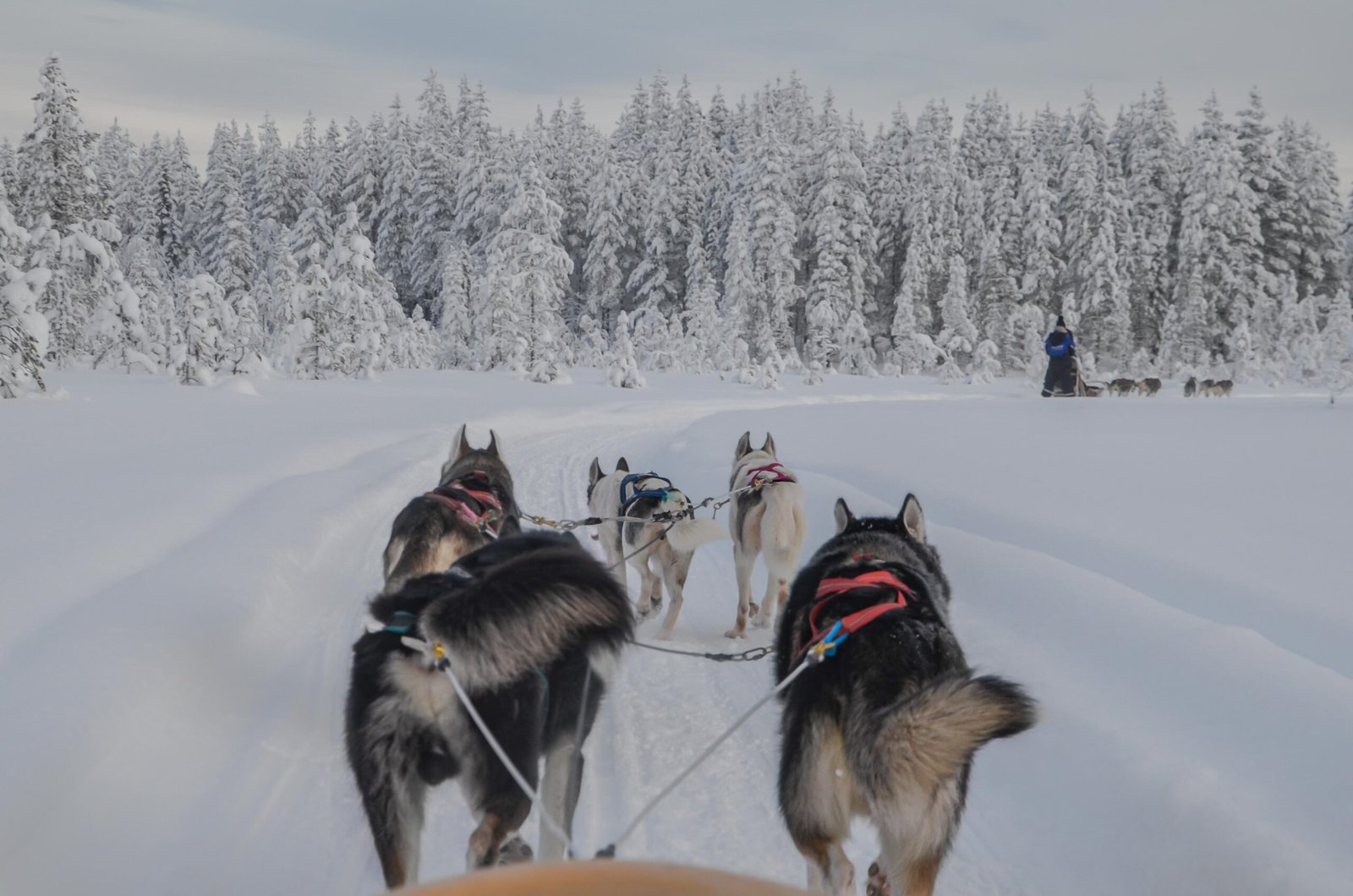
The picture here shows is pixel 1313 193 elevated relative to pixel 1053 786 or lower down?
elevated

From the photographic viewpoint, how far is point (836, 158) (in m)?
43.4

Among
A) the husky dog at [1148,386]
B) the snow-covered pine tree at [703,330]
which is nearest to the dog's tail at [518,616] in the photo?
the husky dog at [1148,386]

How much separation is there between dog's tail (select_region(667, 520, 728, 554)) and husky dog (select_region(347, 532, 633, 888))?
9.02 ft

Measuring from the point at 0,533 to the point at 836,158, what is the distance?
141 ft

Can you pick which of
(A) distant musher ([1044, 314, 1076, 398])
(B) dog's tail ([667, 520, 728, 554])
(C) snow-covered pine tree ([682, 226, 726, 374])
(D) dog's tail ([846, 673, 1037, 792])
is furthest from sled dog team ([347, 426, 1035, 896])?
(C) snow-covered pine tree ([682, 226, 726, 374])

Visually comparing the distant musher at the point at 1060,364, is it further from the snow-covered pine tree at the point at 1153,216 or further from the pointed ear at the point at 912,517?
the snow-covered pine tree at the point at 1153,216

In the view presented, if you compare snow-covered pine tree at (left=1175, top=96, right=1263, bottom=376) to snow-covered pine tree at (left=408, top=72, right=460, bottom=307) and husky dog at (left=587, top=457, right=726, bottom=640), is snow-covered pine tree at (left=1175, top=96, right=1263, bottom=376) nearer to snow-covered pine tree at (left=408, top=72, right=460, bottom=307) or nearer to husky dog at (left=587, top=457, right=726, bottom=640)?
snow-covered pine tree at (left=408, top=72, right=460, bottom=307)

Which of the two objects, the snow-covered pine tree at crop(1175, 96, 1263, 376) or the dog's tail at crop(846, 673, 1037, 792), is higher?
the snow-covered pine tree at crop(1175, 96, 1263, 376)

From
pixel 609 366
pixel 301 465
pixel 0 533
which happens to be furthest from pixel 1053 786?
pixel 609 366

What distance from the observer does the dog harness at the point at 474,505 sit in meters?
4.03

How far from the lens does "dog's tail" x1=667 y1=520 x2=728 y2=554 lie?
16.6 feet

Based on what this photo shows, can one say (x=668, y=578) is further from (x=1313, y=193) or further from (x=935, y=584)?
(x=1313, y=193)

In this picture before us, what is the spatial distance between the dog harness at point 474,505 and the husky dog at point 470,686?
170cm

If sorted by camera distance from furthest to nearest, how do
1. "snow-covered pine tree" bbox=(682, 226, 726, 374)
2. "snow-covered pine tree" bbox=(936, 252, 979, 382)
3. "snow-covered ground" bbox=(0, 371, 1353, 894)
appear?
"snow-covered pine tree" bbox=(936, 252, 979, 382) → "snow-covered pine tree" bbox=(682, 226, 726, 374) → "snow-covered ground" bbox=(0, 371, 1353, 894)
